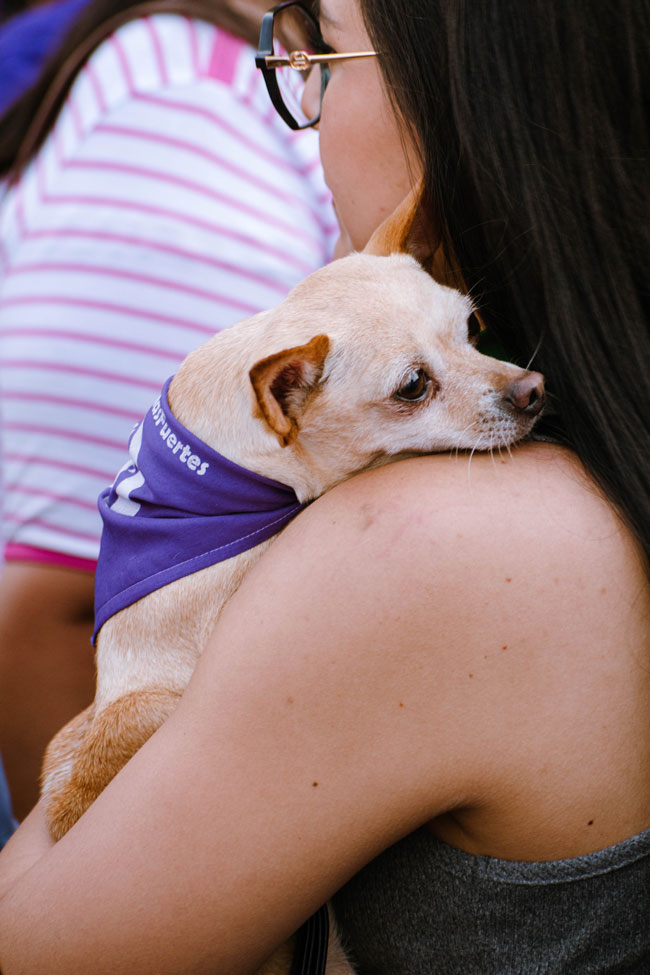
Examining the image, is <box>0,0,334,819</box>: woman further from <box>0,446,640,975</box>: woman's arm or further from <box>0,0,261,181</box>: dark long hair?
<box>0,446,640,975</box>: woman's arm

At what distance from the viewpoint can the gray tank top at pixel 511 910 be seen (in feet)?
3.61

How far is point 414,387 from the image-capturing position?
4.73ft

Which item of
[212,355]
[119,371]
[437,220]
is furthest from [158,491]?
[119,371]

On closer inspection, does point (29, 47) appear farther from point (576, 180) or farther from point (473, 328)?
point (576, 180)

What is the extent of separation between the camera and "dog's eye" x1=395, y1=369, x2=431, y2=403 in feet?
4.71

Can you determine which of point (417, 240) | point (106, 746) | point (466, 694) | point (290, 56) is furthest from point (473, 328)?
point (106, 746)

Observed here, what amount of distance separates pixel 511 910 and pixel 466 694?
0.31m

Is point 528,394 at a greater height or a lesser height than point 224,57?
lesser

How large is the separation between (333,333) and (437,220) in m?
0.26

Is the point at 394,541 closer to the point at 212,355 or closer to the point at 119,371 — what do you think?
the point at 212,355

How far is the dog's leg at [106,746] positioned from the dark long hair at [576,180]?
0.74 meters

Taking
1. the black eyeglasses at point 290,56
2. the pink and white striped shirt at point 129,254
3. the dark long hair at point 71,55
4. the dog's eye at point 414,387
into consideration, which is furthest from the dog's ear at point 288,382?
the dark long hair at point 71,55

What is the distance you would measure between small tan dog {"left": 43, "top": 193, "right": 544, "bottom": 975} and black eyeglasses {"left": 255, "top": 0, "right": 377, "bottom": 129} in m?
0.34

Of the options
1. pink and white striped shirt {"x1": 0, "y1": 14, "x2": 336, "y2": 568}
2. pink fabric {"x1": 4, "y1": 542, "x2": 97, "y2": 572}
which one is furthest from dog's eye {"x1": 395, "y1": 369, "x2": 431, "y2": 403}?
pink fabric {"x1": 4, "y1": 542, "x2": 97, "y2": 572}
